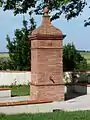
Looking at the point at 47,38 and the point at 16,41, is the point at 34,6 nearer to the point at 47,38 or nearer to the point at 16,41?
the point at 47,38

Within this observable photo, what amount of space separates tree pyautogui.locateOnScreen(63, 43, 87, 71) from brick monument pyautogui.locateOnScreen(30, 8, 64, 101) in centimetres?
1334

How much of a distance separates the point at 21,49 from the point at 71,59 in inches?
157

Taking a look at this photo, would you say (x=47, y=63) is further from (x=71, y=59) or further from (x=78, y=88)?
(x=71, y=59)

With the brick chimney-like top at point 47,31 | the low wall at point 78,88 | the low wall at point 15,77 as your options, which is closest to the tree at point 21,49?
the low wall at point 15,77

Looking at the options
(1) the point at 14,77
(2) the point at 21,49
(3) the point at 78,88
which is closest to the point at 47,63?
(3) the point at 78,88

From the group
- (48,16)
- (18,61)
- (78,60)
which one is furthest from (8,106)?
(78,60)

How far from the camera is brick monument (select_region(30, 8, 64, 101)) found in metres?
18.8

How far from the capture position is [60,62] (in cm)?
1917

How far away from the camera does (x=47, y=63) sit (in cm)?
1883

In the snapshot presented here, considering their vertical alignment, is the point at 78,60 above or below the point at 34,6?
below

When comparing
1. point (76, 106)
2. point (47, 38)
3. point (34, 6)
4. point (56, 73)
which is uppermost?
point (34, 6)

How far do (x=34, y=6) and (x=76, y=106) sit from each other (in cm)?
701

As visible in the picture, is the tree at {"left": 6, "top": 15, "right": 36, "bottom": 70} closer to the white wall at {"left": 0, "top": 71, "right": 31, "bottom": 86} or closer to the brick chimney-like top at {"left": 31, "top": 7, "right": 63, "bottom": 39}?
the white wall at {"left": 0, "top": 71, "right": 31, "bottom": 86}

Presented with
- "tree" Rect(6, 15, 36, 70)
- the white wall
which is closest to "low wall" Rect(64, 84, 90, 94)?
the white wall
